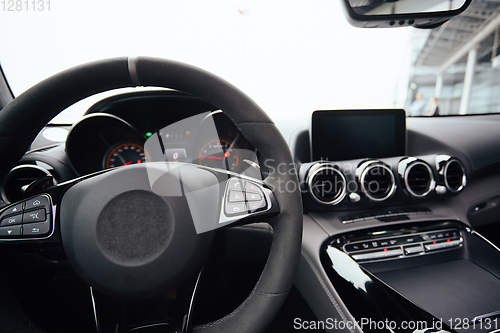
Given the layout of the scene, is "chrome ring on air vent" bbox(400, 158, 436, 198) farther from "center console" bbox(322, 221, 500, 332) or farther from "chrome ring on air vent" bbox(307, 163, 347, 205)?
"chrome ring on air vent" bbox(307, 163, 347, 205)

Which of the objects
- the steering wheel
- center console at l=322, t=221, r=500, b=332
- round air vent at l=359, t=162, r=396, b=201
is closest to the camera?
the steering wheel

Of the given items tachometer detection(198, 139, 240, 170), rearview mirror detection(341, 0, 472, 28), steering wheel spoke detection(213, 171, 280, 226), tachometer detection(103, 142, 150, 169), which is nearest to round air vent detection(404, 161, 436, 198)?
rearview mirror detection(341, 0, 472, 28)

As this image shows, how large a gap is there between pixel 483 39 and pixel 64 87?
163 inches

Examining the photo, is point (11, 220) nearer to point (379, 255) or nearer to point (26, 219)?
point (26, 219)

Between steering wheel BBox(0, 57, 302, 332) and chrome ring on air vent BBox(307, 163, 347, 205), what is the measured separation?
2.03ft

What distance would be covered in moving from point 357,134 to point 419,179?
0.38m

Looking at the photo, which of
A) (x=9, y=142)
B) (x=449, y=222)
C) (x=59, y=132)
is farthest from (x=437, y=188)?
(x=59, y=132)

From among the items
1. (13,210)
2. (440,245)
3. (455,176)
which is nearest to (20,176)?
(13,210)

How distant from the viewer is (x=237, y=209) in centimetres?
65

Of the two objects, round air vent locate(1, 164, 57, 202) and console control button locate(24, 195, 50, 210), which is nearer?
console control button locate(24, 195, 50, 210)

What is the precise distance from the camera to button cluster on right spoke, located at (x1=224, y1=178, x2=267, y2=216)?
2.11ft

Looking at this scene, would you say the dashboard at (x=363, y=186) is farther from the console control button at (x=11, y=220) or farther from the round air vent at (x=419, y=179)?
the console control button at (x=11, y=220)

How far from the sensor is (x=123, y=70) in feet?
1.91

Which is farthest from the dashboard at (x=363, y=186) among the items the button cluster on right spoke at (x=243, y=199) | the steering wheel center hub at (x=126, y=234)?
the steering wheel center hub at (x=126, y=234)
